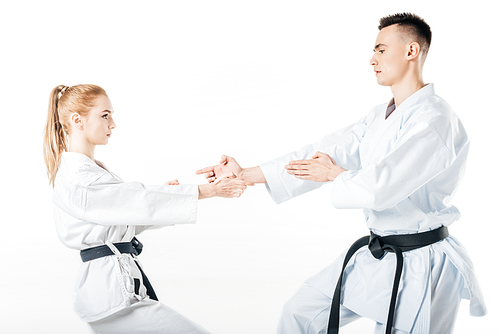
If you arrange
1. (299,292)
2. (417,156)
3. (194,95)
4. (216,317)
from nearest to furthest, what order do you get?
1. (417,156)
2. (299,292)
3. (216,317)
4. (194,95)

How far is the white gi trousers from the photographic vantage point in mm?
2457

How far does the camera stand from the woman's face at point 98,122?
2.83 m

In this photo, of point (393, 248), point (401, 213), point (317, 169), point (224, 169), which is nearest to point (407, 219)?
point (401, 213)

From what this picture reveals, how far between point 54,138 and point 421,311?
80.1 inches

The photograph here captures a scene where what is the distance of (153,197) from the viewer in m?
2.62

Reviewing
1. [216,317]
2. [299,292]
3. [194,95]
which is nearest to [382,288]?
[299,292]

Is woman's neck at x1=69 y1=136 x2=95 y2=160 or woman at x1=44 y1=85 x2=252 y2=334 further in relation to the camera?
woman's neck at x1=69 y1=136 x2=95 y2=160

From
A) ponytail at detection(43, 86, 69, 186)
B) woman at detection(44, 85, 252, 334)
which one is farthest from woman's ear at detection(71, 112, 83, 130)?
ponytail at detection(43, 86, 69, 186)

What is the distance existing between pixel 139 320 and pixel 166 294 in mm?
2460

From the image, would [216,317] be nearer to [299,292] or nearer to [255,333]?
[255,333]

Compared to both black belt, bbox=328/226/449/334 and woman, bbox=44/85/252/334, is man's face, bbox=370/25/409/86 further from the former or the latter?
woman, bbox=44/85/252/334

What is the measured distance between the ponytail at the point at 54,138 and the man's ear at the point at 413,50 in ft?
5.96

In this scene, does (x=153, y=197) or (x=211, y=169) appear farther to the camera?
(x=211, y=169)

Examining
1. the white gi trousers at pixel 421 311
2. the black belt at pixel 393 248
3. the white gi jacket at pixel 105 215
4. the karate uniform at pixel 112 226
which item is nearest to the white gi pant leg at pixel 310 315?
the white gi trousers at pixel 421 311
